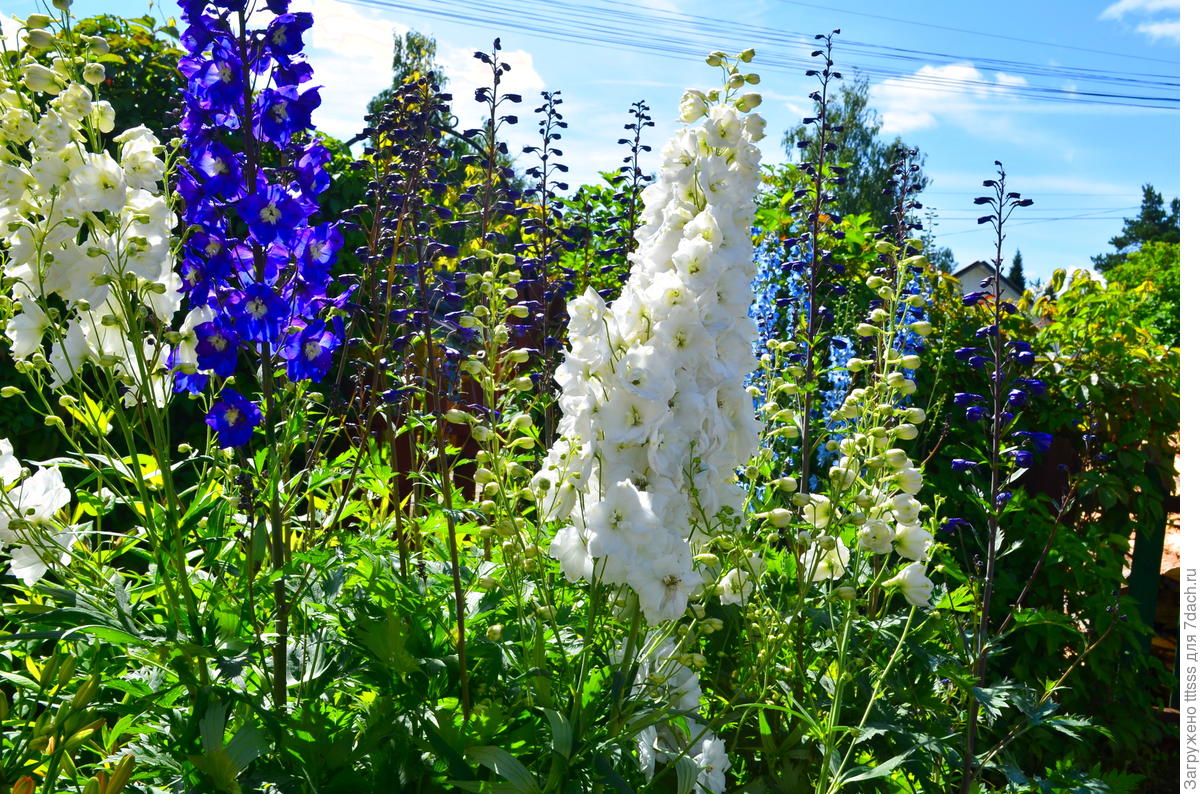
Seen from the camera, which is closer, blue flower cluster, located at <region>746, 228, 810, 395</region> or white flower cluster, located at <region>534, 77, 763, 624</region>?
white flower cluster, located at <region>534, 77, 763, 624</region>

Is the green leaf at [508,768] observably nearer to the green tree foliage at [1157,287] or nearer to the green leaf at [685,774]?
the green leaf at [685,774]

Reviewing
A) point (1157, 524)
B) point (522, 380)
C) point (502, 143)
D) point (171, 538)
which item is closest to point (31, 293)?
point (171, 538)

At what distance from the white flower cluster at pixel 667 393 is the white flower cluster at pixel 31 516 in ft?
3.43

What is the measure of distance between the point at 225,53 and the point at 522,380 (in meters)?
0.98

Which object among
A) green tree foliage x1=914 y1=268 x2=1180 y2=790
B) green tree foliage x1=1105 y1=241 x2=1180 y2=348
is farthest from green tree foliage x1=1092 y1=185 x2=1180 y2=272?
green tree foliage x1=914 y1=268 x2=1180 y2=790

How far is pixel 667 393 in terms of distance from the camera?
1.56m

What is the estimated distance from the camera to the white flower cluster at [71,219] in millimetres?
1762

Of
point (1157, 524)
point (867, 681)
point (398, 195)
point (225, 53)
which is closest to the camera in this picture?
point (225, 53)

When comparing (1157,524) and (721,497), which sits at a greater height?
(721,497)

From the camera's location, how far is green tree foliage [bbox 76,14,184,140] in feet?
15.1

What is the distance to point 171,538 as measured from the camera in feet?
5.96

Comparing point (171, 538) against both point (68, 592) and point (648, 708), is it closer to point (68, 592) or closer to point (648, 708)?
point (68, 592)

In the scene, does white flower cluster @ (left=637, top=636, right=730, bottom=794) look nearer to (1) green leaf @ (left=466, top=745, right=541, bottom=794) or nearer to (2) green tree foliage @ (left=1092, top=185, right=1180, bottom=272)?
(1) green leaf @ (left=466, top=745, right=541, bottom=794)

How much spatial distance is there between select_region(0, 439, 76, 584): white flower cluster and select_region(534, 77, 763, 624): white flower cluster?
3.43 feet
